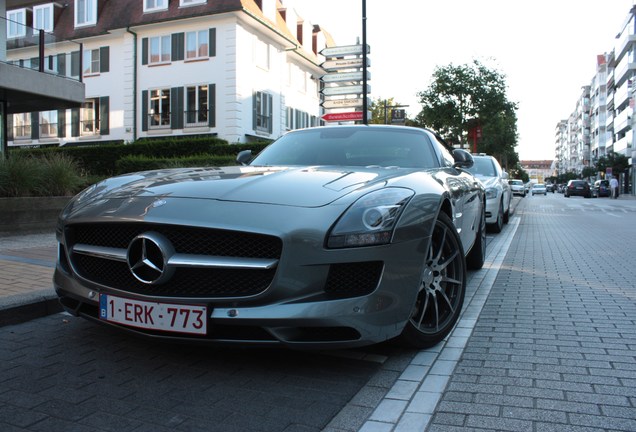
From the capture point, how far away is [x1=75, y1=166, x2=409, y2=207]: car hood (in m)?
3.00

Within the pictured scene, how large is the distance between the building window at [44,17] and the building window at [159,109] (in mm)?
9040

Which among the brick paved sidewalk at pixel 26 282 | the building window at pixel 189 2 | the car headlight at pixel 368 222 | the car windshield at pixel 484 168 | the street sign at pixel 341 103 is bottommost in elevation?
the brick paved sidewalk at pixel 26 282

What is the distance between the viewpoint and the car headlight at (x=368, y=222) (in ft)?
9.02

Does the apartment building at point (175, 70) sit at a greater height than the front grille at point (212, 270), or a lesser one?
greater

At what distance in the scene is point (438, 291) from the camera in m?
3.55

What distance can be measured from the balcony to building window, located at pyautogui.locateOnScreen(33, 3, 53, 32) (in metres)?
20.6

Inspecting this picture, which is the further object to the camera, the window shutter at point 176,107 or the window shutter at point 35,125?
the window shutter at point 35,125

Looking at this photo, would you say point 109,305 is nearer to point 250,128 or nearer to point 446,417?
point 446,417

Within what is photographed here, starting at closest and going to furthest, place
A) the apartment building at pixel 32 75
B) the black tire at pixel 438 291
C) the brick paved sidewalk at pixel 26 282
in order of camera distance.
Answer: the black tire at pixel 438 291 → the brick paved sidewalk at pixel 26 282 → the apartment building at pixel 32 75

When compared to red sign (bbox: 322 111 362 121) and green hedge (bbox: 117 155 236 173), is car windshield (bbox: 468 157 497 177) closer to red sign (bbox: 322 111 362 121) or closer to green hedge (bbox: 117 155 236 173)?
red sign (bbox: 322 111 362 121)

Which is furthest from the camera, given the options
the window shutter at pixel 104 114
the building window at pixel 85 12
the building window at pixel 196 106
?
the building window at pixel 85 12

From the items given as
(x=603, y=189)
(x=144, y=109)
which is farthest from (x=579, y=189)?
(x=144, y=109)

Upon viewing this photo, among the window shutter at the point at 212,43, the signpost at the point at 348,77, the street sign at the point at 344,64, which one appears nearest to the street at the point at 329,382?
the signpost at the point at 348,77

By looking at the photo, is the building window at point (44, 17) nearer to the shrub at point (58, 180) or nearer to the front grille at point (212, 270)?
the shrub at point (58, 180)
